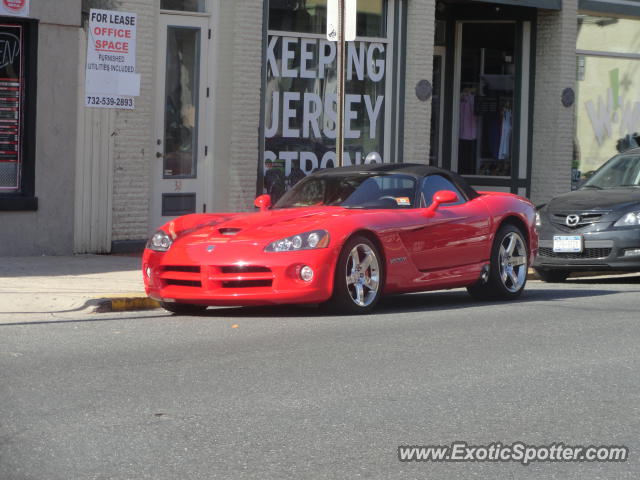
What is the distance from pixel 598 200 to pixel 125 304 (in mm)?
6078

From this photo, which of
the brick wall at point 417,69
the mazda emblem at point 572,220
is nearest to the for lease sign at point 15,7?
the brick wall at point 417,69

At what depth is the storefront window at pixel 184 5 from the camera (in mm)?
16641

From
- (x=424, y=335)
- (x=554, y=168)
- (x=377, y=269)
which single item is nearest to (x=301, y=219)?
(x=377, y=269)

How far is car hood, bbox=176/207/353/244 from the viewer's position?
10.3 metres

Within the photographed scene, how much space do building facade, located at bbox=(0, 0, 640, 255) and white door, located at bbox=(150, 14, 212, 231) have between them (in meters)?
0.02

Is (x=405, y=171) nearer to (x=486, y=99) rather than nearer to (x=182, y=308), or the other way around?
(x=182, y=308)

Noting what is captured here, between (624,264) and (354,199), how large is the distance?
4195 mm

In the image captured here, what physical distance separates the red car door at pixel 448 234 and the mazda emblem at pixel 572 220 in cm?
262

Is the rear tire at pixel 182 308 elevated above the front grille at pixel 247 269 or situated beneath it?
situated beneath

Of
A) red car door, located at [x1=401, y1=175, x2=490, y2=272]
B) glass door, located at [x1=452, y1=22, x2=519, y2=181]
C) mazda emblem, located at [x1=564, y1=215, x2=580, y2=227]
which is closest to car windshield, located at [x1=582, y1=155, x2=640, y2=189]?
mazda emblem, located at [x1=564, y1=215, x2=580, y2=227]

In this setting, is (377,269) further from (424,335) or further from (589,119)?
(589,119)

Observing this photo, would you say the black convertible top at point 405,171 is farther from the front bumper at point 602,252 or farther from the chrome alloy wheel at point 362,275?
the front bumper at point 602,252

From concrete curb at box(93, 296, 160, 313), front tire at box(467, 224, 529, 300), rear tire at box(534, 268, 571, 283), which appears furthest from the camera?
rear tire at box(534, 268, 571, 283)

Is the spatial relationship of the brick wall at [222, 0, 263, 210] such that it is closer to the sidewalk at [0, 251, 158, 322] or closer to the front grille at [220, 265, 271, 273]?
the sidewalk at [0, 251, 158, 322]
